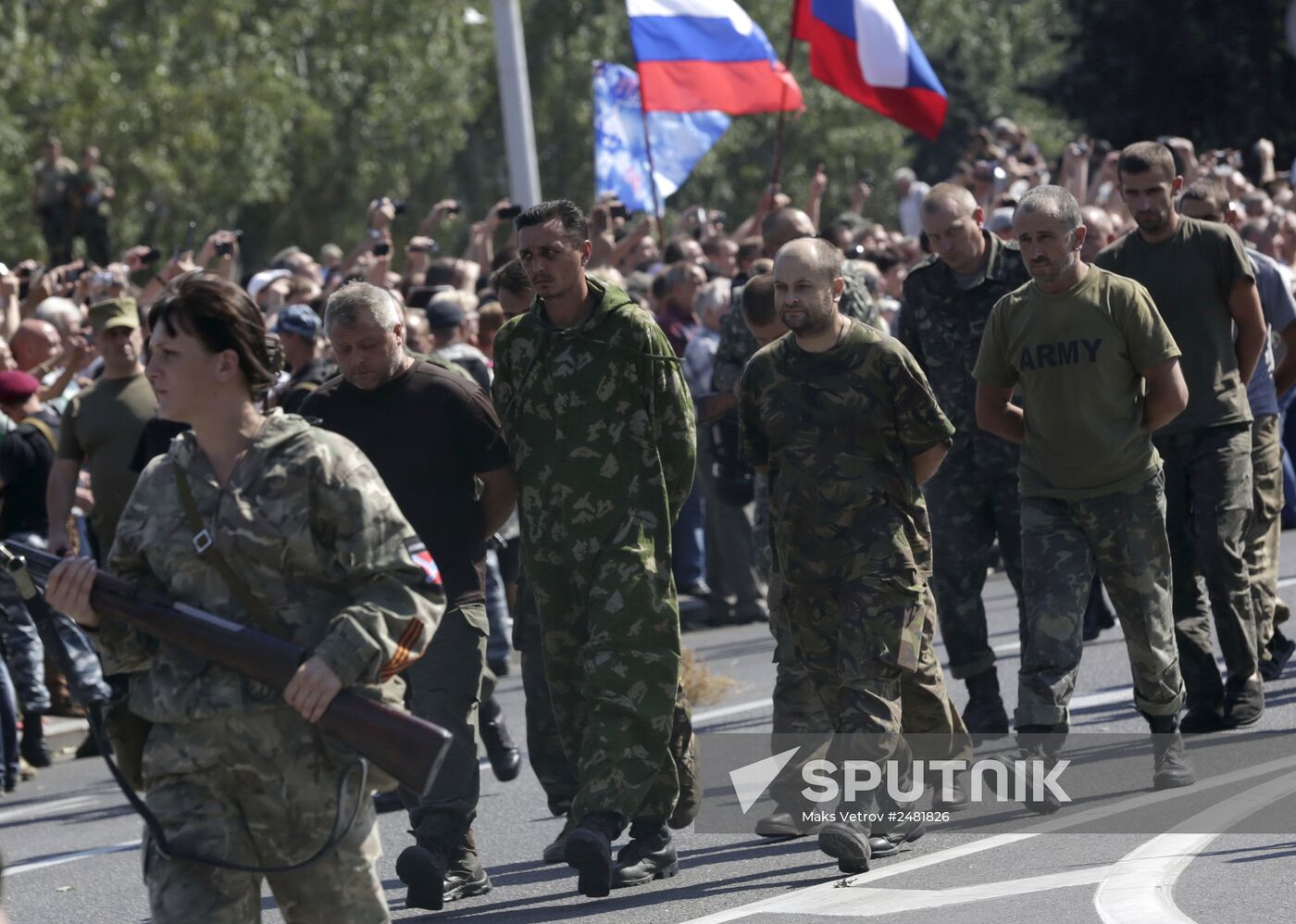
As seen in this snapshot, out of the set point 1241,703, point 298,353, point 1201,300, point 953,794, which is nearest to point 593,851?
point 953,794

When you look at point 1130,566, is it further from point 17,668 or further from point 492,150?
point 492,150

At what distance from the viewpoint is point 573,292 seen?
22.6ft

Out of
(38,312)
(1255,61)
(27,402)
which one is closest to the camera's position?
(27,402)

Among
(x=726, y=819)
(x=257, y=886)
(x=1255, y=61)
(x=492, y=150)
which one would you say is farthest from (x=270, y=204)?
(x=257, y=886)

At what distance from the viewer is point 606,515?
6770 mm

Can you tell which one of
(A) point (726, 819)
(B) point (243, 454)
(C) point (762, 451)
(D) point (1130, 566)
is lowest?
(A) point (726, 819)

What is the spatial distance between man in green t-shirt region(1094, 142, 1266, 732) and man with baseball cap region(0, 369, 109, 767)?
5028 millimetres

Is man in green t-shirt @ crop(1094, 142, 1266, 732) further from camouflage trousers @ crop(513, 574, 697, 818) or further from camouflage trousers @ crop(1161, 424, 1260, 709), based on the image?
camouflage trousers @ crop(513, 574, 697, 818)

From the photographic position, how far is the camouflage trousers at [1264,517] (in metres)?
9.01

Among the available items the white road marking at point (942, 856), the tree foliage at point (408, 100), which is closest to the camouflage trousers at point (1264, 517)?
the white road marking at point (942, 856)

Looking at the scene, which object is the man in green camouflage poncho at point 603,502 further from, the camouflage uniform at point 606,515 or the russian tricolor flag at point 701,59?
the russian tricolor flag at point 701,59

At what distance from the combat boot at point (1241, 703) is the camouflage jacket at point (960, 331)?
3.94 feet

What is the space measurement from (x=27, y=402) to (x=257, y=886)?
696 centimetres

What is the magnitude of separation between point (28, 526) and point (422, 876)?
486 centimetres
